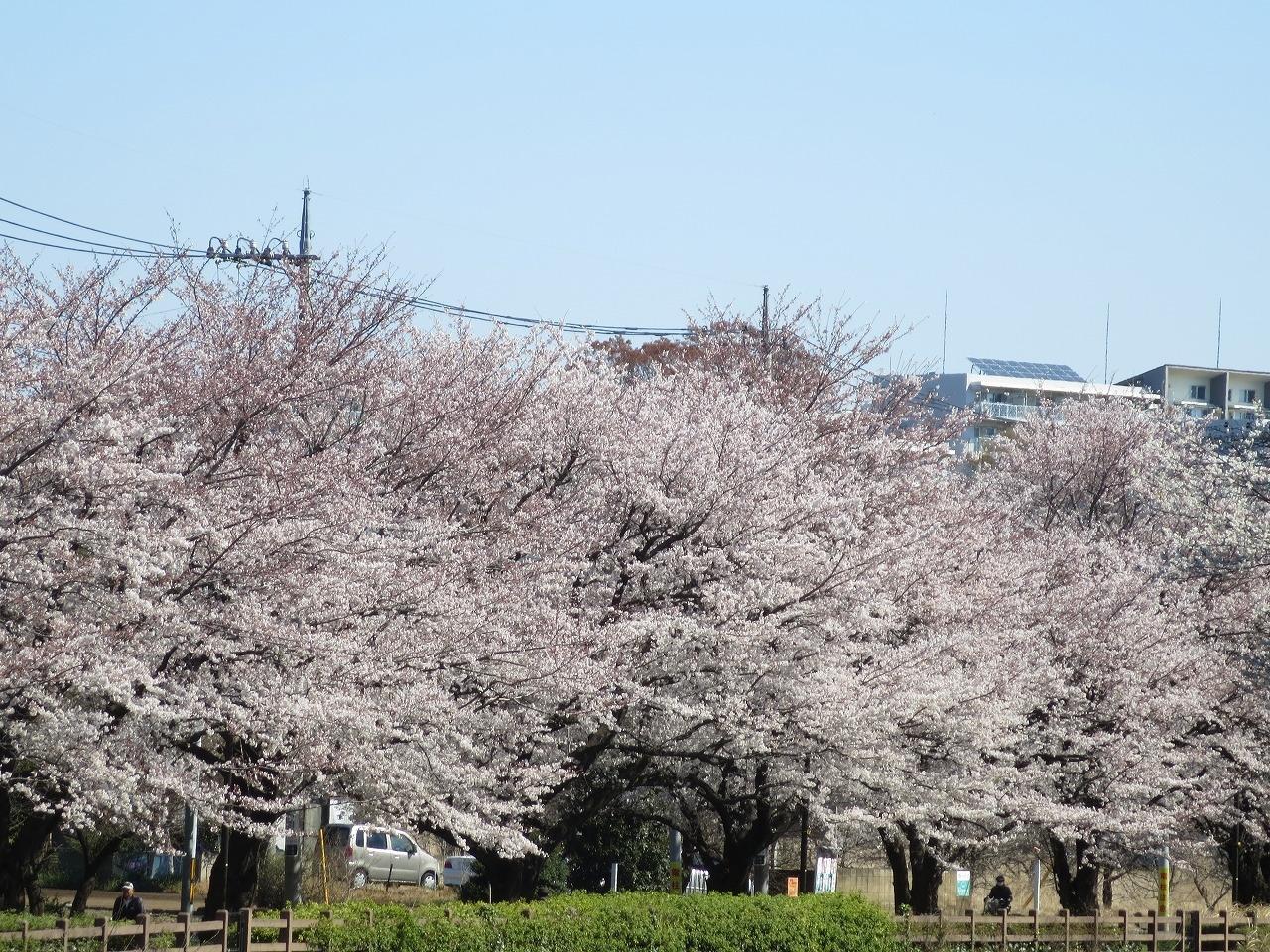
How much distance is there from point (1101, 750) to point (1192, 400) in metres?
71.4

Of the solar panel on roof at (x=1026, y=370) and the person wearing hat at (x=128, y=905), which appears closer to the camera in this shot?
the person wearing hat at (x=128, y=905)

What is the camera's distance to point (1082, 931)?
2339 cm

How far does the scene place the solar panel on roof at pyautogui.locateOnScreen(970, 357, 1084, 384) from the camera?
287 ft

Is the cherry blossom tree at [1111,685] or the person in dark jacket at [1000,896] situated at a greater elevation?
the cherry blossom tree at [1111,685]

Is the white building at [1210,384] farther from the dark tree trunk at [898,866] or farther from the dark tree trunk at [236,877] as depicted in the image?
the dark tree trunk at [236,877]

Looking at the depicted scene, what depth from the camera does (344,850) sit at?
32.9 m

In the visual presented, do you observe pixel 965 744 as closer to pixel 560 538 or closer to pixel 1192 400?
pixel 560 538

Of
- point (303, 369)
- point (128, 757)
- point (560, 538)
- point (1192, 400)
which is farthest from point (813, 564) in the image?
point (1192, 400)

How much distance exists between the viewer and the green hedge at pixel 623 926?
47.4 feet

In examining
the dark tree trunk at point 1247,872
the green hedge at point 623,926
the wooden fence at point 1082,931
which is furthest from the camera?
the dark tree trunk at point 1247,872

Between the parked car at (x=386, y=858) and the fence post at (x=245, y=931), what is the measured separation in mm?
20732

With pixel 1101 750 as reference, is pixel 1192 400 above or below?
above

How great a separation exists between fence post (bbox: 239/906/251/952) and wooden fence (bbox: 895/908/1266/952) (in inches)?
392

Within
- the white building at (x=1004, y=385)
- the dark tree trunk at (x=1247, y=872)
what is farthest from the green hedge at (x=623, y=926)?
the white building at (x=1004, y=385)
